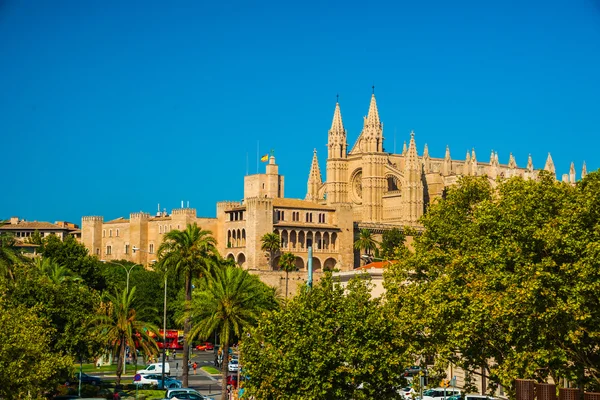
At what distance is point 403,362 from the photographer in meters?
42.6

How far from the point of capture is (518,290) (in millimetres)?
42781

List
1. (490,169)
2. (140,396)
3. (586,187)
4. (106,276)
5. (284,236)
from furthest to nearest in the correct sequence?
(490,169), (284,236), (106,276), (140,396), (586,187)

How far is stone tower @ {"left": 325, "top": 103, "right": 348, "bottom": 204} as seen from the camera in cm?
16575

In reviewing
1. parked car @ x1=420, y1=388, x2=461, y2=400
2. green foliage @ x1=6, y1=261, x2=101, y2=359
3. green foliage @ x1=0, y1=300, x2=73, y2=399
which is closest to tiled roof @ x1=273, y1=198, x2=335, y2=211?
green foliage @ x1=6, y1=261, x2=101, y2=359

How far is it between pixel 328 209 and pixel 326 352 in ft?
335

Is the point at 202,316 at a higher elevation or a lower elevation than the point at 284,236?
lower

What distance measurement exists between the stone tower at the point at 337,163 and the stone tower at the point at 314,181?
6747 millimetres

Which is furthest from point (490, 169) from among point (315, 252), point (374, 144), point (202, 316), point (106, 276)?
point (202, 316)

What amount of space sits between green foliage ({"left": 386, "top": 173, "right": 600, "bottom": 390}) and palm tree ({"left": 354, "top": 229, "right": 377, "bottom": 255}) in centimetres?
8912

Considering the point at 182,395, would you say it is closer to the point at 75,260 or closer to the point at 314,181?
the point at 75,260

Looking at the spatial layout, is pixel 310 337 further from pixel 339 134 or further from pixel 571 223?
pixel 339 134

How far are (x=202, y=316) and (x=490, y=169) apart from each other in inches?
4917

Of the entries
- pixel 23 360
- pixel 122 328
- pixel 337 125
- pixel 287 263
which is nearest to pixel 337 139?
pixel 337 125

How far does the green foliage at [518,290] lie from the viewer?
140ft
